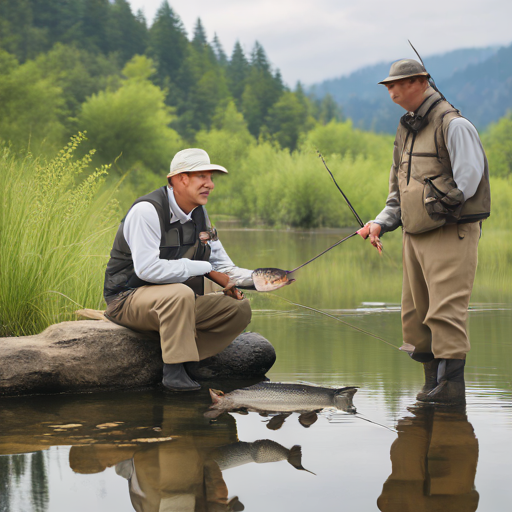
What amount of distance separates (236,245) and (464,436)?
14.7 meters

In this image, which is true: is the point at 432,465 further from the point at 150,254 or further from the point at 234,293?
the point at 150,254

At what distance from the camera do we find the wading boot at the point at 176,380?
4176 mm

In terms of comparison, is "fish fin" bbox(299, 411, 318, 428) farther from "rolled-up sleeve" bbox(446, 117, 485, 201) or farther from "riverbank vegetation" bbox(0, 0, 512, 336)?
"riverbank vegetation" bbox(0, 0, 512, 336)

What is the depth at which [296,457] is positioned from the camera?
9.76ft

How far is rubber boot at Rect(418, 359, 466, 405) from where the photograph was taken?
152 inches

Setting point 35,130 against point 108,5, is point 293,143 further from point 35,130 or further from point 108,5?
point 35,130

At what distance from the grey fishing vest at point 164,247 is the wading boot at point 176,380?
20.4 inches

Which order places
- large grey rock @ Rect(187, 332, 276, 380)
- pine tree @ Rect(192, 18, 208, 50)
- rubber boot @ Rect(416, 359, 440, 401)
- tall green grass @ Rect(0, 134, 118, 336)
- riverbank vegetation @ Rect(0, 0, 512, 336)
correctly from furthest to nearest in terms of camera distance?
pine tree @ Rect(192, 18, 208, 50) < riverbank vegetation @ Rect(0, 0, 512, 336) < tall green grass @ Rect(0, 134, 118, 336) < large grey rock @ Rect(187, 332, 276, 380) < rubber boot @ Rect(416, 359, 440, 401)

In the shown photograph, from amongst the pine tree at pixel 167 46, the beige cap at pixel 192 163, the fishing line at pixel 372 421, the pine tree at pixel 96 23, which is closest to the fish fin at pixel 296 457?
the fishing line at pixel 372 421

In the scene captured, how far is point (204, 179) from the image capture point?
423 centimetres

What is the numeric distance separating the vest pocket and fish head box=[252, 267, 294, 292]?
84 centimetres

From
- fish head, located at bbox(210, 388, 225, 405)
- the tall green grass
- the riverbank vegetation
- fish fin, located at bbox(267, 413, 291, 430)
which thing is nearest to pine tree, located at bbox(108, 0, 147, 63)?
the riverbank vegetation

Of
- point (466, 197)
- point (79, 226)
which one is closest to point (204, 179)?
point (466, 197)

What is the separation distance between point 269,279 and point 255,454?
4.18 ft
